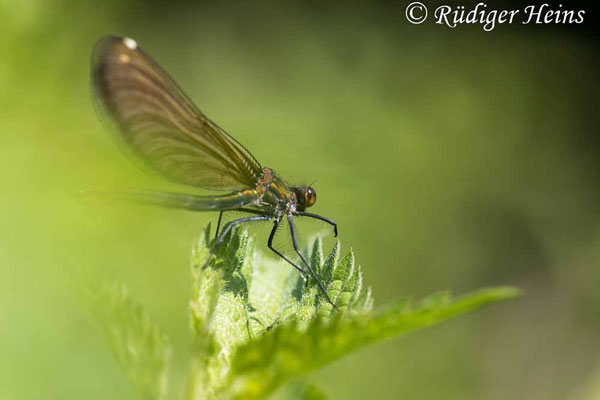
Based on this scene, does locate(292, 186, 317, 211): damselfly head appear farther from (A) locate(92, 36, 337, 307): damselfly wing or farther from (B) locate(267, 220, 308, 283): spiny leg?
(B) locate(267, 220, 308, 283): spiny leg

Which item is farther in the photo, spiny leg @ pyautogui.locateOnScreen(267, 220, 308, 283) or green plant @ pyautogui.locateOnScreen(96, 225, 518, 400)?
spiny leg @ pyautogui.locateOnScreen(267, 220, 308, 283)

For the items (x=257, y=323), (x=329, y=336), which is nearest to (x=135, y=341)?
(x=257, y=323)

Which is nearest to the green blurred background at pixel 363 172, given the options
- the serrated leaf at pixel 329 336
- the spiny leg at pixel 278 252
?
the spiny leg at pixel 278 252

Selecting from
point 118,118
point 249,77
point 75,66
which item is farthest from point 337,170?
point 118,118

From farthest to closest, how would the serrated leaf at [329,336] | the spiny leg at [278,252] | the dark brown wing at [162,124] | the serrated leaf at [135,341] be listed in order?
the dark brown wing at [162,124], the spiny leg at [278,252], the serrated leaf at [135,341], the serrated leaf at [329,336]

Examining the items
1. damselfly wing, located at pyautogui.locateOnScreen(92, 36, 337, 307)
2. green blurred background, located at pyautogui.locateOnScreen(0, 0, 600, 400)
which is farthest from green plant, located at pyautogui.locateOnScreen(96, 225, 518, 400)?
green blurred background, located at pyautogui.locateOnScreen(0, 0, 600, 400)

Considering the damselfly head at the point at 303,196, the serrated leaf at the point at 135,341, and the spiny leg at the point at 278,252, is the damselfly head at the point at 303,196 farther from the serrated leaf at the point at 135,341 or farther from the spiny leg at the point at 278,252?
the serrated leaf at the point at 135,341

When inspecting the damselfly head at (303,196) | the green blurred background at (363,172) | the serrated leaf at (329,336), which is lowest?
the serrated leaf at (329,336)
